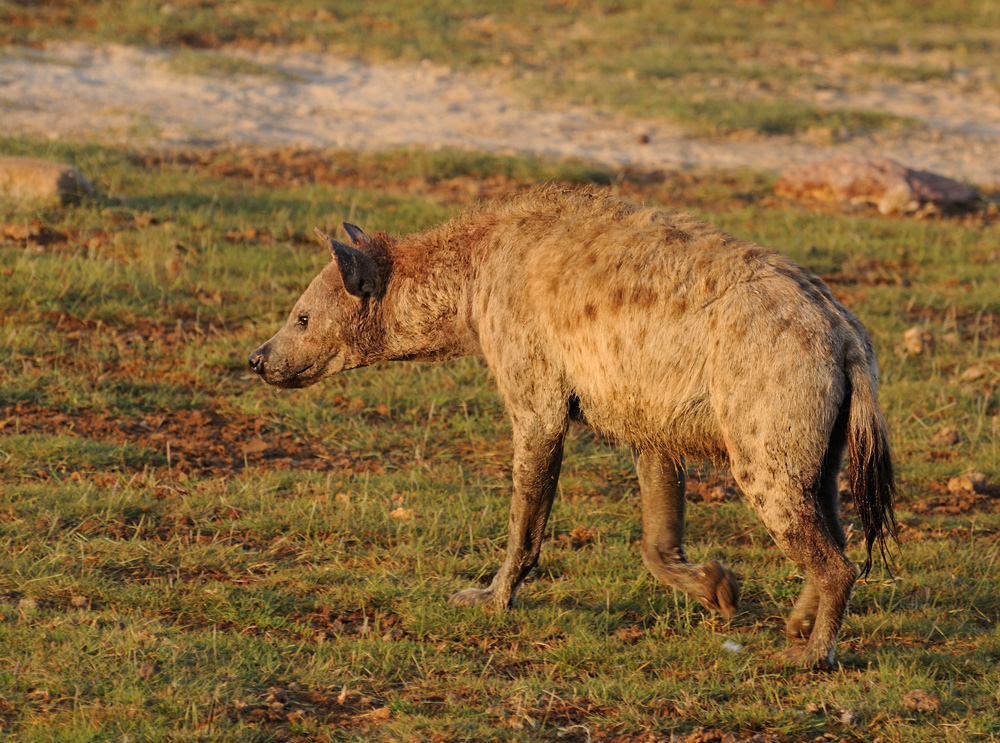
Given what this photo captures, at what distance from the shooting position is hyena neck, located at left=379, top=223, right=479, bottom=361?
192 inches

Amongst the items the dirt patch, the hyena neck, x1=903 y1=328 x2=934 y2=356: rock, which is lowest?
the dirt patch

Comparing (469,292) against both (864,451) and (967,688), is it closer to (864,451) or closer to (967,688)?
(864,451)

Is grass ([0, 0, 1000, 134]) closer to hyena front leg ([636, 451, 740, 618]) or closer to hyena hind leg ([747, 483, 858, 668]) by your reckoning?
hyena front leg ([636, 451, 740, 618])

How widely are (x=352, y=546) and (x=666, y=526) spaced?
127cm

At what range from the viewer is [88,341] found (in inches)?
272

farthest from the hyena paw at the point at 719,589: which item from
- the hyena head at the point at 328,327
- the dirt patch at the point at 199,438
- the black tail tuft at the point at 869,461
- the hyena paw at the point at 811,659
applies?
the dirt patch at the point at 199,438

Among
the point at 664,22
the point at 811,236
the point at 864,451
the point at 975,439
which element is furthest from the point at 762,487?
the point at 664,22

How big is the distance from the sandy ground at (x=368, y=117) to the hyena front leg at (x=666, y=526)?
22.3 ft

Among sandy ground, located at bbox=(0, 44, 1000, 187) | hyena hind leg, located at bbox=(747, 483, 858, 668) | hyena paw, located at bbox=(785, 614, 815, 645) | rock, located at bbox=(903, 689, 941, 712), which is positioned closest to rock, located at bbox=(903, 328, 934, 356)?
hyena paw, located at bbox=(785, 614, 815, 645)

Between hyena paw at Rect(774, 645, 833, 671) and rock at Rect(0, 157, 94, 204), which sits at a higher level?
rock at Rect(0, 157, 94, 204)

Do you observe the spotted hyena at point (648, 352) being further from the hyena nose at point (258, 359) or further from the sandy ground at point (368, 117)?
the sandy ground at point (368, 117)

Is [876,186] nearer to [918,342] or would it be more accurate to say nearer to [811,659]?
[918,342]

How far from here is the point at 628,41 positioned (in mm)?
15141

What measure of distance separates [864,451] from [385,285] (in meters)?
2.04
